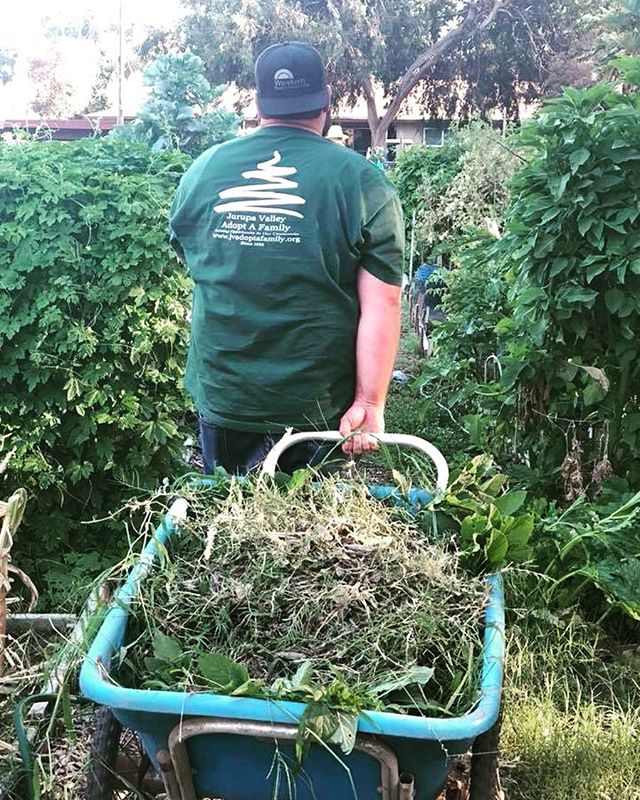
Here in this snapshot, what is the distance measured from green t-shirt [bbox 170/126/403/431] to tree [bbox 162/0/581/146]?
31.7 meters

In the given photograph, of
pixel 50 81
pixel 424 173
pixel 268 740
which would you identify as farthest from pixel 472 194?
pixel 50 81

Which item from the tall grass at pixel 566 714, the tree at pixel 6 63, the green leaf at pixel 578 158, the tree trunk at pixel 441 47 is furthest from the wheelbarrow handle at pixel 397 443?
the tree at pixel 6 63

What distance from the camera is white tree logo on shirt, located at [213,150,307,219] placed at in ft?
8.50

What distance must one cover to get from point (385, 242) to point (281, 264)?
332 mm

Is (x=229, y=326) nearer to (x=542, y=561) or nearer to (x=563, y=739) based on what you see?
(x=542, y=561)

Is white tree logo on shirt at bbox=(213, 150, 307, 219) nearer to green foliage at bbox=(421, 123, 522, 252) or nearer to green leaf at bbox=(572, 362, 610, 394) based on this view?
green leaf at bbox=(572, 362, 610, 394)

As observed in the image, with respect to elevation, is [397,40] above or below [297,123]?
above

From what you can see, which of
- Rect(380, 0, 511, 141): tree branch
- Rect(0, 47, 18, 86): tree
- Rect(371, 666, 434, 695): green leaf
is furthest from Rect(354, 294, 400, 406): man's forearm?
Rect(0, 47, 18, 86): tree

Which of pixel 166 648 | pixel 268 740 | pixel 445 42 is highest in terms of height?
pixel 445 42

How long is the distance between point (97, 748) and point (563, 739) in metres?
1.46

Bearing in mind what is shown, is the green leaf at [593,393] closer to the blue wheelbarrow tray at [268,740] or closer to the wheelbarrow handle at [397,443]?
the wheelbarrow handle at [397,443]

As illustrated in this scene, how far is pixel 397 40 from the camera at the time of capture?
34469mm

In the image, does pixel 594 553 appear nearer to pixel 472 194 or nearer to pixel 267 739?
pixel 267 739

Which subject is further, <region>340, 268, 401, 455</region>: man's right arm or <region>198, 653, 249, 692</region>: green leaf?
<region>340, 268, 401, 455</region>: man's right arm
